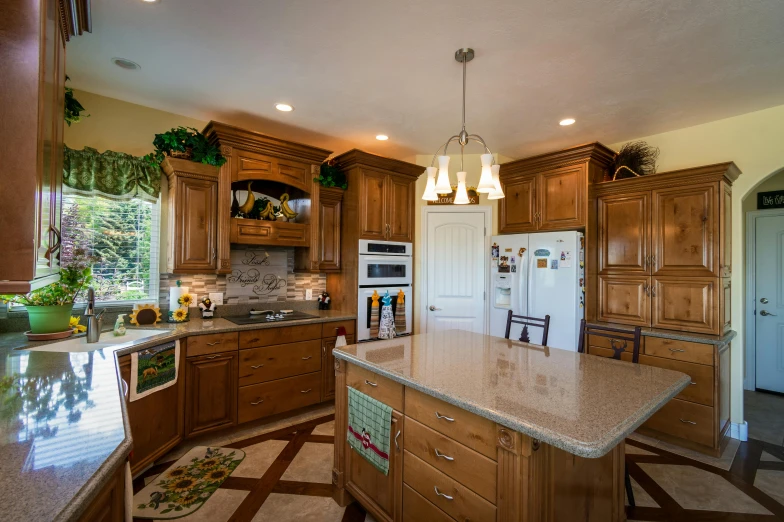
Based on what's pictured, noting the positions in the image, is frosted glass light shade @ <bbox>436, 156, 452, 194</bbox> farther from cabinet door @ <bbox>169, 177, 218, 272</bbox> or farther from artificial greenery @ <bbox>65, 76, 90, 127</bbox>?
artificial greenery @ <bbox>65, 76, 90, 127</bbox>

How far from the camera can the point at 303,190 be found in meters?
3.45

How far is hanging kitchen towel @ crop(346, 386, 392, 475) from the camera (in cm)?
172

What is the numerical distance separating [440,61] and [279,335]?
94.0 inches

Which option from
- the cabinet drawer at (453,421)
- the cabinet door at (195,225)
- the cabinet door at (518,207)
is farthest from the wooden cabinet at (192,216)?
the cabinet door at (518,207)

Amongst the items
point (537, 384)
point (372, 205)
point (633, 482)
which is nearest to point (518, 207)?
point (372, 205)

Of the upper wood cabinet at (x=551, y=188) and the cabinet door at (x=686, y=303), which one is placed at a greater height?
the upper wood cabinet at (x=551, y=188)

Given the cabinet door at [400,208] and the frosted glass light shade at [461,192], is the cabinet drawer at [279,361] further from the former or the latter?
the frosted glass light shade at [461,192]

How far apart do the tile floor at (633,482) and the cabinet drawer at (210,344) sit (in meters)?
0.70

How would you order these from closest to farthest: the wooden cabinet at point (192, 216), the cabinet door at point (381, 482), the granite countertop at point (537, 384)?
the granite countertop at point (537, 384), the cabinet door at point (381, 482), the wooden cabinet at point (192, 216)

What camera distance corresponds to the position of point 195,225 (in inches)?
115

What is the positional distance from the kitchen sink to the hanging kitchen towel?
1532 mm

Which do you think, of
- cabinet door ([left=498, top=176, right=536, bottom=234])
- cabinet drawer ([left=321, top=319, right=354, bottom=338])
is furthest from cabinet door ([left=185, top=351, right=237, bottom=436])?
cabinet door ([left=498, top=176, right=536, bottom=234])

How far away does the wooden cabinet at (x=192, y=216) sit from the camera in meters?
2.84

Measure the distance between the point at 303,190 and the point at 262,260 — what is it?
31.3 inches
